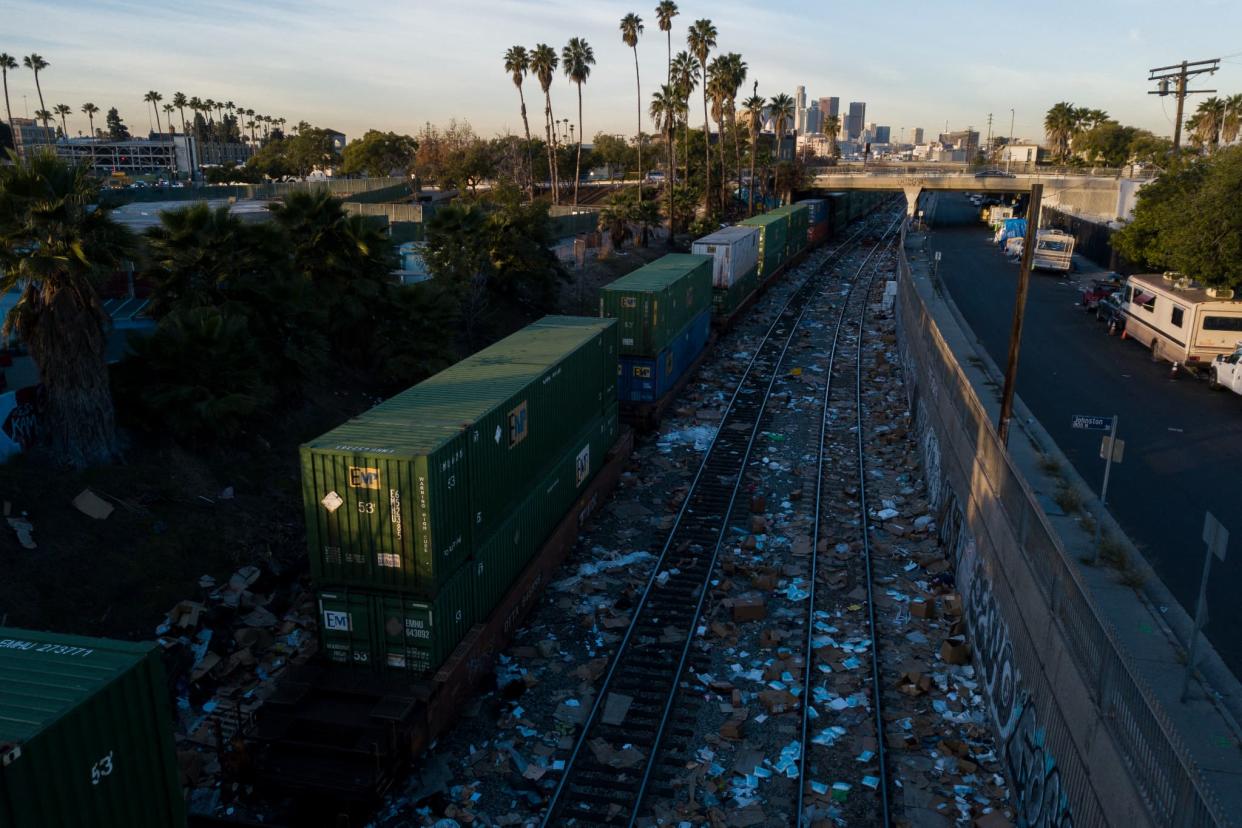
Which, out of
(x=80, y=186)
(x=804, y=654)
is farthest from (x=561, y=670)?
(x=80, y=186)

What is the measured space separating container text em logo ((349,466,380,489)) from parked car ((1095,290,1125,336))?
1276 inches

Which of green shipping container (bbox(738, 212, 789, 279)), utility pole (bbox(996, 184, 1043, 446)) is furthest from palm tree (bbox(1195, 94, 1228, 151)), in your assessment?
utility pole (bbox(996, 184, 1043, 446))

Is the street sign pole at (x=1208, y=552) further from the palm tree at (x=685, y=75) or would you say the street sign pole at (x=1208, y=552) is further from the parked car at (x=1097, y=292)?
the palm tree at (x=685, y=75)

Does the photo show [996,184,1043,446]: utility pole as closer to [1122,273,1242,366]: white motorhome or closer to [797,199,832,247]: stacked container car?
[1122,273,1242,366]: white motorhome

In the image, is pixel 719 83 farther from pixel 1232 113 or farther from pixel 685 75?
pixel 1232 113

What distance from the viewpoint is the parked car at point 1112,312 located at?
33.5m

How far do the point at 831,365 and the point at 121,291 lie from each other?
81.0ft

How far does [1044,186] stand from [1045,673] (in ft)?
250

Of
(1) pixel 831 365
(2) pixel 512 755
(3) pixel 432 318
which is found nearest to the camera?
(2) pixel 512 755

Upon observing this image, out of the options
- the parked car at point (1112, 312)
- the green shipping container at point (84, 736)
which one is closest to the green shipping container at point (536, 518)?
the green shipping container at point (84, 736)

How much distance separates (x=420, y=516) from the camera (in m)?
10.8

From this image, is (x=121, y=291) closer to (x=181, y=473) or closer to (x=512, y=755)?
(x=181, y=473)

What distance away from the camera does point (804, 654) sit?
45.4 ft

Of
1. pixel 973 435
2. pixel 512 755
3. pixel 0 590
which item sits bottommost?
pixel 512 755
